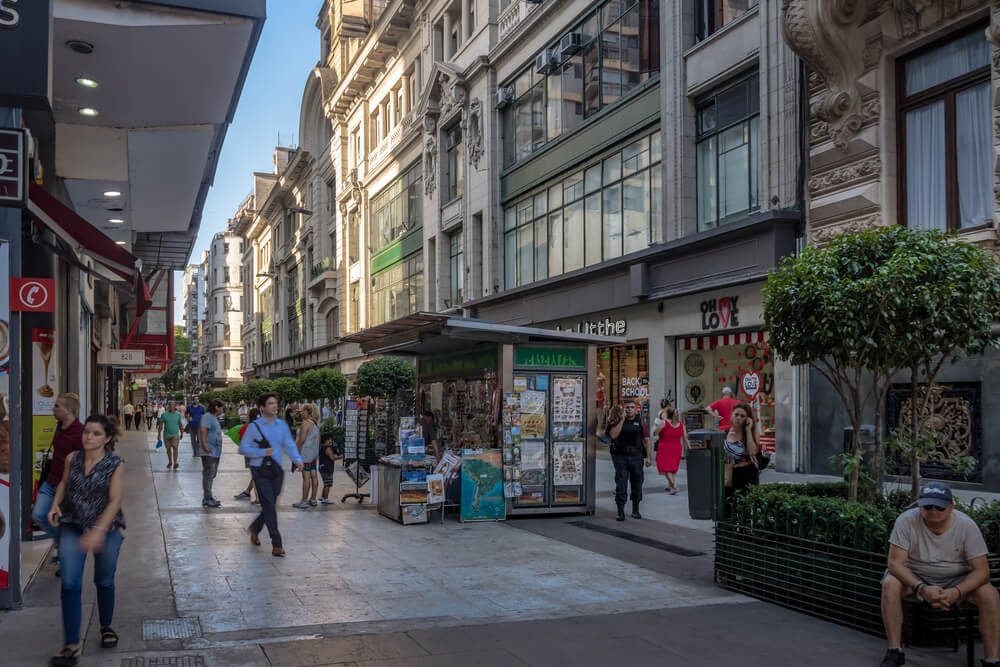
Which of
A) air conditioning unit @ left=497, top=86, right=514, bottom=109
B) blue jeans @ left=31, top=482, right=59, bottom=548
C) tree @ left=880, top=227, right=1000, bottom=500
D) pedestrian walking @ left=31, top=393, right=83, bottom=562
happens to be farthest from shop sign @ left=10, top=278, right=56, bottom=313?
air conditioning unit @ left=497, top=86, right=514, bottom=109

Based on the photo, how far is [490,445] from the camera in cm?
1388

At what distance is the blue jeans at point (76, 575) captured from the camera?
6.02 m

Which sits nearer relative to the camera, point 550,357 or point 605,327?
point 550,357

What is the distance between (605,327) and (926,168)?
10925 millimetres

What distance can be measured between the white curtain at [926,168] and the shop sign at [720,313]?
4685 mm

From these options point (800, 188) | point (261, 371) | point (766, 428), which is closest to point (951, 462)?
point (800, 188)

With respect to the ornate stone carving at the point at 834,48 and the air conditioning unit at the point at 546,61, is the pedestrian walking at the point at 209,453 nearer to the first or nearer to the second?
the ornate stone carving at the point at 834,48

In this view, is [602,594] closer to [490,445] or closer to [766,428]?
[490,445]

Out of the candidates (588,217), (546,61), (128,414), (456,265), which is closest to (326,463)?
(588,217)

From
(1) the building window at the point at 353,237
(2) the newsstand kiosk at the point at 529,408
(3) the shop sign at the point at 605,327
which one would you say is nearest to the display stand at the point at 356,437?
(2) the newsstand kiosk at the point at 529,408

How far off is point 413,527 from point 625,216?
1393 cm

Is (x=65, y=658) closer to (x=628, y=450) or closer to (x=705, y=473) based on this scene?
(x=705, y=473)

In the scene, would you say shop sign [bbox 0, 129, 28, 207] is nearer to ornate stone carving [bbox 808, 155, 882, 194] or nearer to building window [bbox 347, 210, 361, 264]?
ornate stone carving [bbox 808, 155, 882, 194]

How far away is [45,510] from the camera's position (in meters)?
6.91
